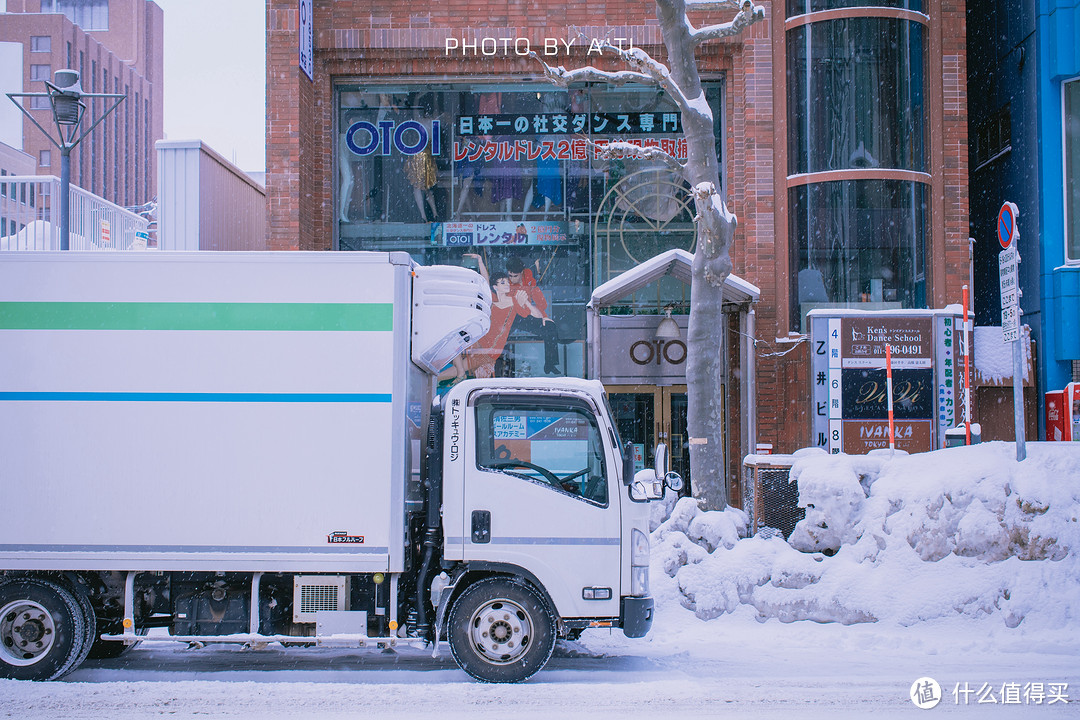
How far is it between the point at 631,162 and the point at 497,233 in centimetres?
250

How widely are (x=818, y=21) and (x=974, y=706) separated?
10818 millimetres

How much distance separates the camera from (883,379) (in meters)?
12.0

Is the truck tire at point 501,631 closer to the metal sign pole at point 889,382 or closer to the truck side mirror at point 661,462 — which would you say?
the truck side mirror at point 661,462

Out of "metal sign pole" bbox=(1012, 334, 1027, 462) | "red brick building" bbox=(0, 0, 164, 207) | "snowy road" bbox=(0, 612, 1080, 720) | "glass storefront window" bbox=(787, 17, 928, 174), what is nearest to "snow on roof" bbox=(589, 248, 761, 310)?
"glass storefront window" bbox=(787, 17, 928, 174)

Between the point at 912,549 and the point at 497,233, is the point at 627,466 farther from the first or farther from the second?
the point at 497,233

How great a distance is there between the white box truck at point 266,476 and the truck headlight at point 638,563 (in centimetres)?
2

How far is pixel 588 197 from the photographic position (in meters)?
14.1

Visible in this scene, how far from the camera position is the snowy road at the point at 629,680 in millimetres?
5766

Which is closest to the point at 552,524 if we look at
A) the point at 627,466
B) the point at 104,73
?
the point at 627,466

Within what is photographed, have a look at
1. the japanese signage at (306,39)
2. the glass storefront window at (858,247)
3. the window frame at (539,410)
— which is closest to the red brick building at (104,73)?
the japanese signage at (306,39)

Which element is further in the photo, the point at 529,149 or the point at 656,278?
the point at 529,149

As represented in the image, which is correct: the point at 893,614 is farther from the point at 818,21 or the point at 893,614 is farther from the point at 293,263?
the point at 818,21

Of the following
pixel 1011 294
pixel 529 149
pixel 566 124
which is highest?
pixel 566 124

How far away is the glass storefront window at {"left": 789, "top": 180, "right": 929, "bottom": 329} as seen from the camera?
13266 millimetres
